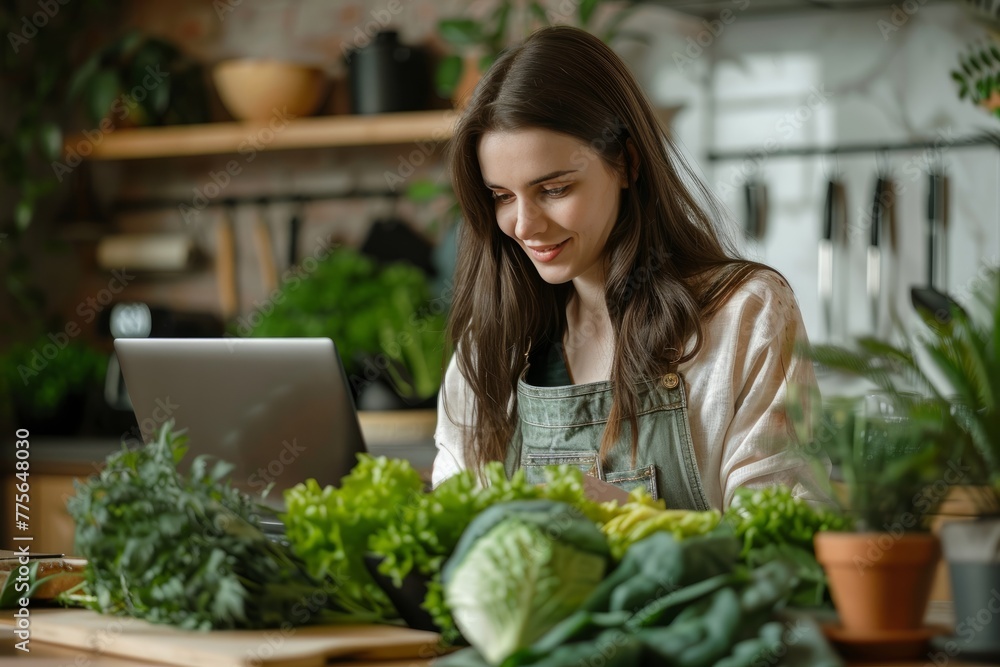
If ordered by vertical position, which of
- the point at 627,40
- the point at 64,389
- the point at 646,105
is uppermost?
the point at 627,40

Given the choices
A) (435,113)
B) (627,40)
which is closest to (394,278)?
(435,113)

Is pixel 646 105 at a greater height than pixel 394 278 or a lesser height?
greater

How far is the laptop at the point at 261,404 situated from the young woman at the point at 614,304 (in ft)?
1.39

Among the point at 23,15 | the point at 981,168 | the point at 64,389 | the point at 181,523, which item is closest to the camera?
the point at 181,523

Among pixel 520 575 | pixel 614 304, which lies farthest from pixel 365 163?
pixel 520 575

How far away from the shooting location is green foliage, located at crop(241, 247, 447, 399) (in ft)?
9.65

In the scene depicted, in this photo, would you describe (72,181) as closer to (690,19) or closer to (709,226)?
(690,19)

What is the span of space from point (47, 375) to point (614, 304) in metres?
2.12

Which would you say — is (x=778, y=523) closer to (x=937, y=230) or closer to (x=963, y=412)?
(x=963, y=412)

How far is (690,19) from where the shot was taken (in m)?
3.00

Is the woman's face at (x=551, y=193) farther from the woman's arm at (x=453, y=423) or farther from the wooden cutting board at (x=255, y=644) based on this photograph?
the wooden cutting board at (x=255, y=644)

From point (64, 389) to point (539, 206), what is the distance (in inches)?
82.9

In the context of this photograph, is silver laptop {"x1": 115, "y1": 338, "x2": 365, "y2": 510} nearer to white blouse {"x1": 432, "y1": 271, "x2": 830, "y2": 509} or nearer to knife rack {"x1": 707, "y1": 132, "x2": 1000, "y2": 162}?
white blouse {"x1": 432, "y1": 271, "x2": 830, "y2": 509}

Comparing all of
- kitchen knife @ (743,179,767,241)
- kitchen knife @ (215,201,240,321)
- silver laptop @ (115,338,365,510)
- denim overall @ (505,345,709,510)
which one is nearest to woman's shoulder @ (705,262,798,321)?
denim overall @ (505,345,709,510)
